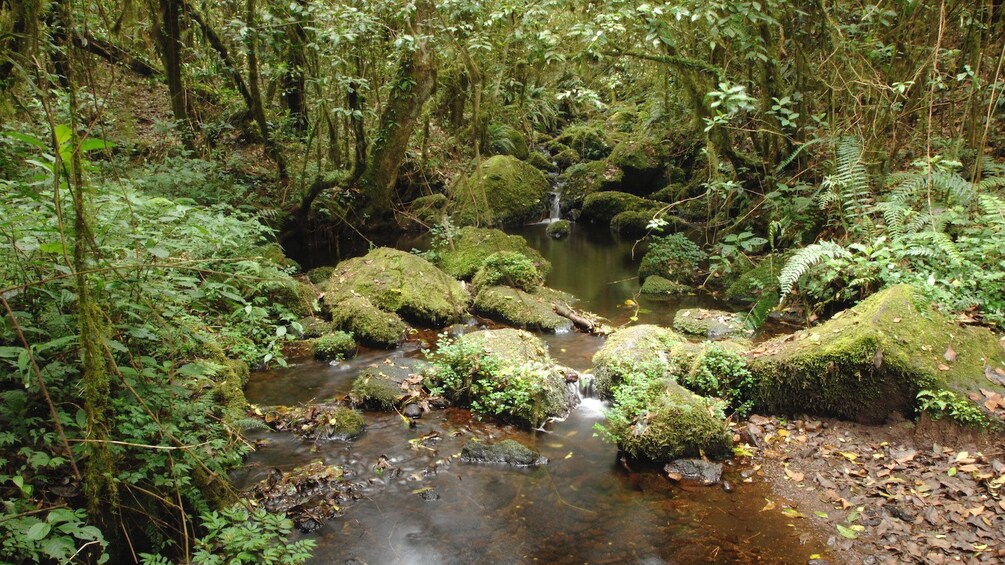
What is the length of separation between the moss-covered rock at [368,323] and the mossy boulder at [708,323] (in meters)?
4.08

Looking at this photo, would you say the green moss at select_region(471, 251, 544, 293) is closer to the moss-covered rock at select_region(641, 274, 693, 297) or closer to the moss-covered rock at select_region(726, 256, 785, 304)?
the moss-covered rock at select_region(641, 274, 693, 297)

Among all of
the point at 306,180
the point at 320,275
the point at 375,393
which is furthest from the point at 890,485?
the point at 306,180

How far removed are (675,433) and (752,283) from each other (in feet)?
16.6

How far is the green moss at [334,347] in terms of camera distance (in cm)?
737

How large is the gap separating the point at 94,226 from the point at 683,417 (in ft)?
15.3

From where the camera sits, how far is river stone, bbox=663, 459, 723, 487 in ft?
15.7

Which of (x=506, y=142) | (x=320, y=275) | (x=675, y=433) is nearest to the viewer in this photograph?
(x=675, y=433)

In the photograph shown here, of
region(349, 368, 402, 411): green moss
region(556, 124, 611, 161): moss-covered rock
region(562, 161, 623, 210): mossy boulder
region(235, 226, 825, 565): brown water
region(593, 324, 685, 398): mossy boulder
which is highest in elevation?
region(556, 124, 611, 161): moss-covered rock

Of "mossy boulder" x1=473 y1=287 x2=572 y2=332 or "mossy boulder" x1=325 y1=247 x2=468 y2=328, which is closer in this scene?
"mossy boulder" x1=473 y1=287 x2=572 y2=332

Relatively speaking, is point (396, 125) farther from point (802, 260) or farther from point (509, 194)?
point (802, 260)

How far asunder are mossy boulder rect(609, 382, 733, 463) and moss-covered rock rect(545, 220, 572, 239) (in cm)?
1070

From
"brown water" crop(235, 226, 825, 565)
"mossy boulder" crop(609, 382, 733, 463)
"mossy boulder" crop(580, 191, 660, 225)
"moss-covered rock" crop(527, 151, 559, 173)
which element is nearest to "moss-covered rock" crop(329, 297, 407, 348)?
"brown water" crop(235, 226, 825, 565)

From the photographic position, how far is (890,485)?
14.1ft

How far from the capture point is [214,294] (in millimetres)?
4184
